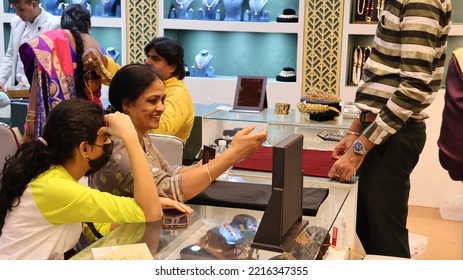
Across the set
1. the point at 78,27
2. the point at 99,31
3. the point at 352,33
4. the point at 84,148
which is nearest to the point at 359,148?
the point at 84,148

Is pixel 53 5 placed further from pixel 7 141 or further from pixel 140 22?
pixel 7 141

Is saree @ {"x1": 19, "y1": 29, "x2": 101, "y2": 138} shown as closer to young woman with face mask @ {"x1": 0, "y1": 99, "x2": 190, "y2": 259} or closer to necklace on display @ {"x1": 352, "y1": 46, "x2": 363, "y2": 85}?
young woman with face mask @ {"x1": 0, "y1": 99, "x2": 190, "y2": 259}

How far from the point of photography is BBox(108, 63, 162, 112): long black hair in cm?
244

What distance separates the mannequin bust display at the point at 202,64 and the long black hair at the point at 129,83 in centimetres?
346

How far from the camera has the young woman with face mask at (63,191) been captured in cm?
195

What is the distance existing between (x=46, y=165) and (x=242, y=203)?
618mm

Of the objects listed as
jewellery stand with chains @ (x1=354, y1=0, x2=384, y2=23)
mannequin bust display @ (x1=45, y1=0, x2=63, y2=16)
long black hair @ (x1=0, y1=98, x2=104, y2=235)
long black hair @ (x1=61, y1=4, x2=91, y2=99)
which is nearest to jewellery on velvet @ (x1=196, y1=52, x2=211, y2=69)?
jewellery stand with chains @ (x1=354, y1=0, x2=384, y2=23)

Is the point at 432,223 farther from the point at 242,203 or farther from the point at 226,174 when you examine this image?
the point at 242,203

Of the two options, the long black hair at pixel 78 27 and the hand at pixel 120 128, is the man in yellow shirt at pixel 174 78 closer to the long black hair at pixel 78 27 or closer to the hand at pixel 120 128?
the long black hair at pixel 78 27


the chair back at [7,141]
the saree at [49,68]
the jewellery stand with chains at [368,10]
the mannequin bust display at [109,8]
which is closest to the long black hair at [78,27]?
the saree at [49,68]

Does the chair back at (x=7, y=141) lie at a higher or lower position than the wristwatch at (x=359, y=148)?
lower

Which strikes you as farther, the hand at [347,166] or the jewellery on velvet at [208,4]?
the jewellery on velvet at [208,4]
